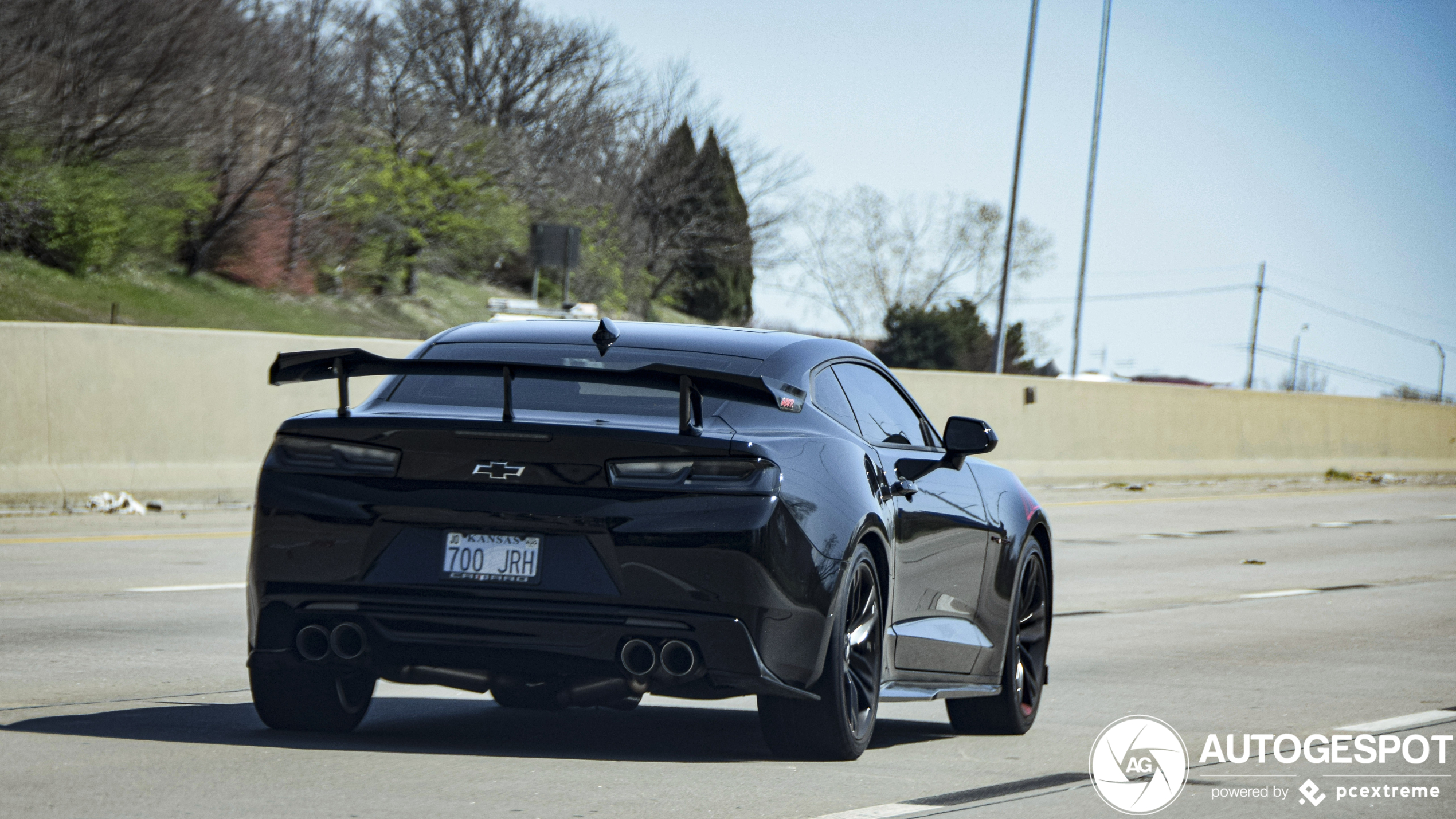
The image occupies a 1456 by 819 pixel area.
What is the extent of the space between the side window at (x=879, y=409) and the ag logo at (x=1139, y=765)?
1.37 meters

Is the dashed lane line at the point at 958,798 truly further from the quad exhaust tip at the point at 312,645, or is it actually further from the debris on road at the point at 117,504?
the debris on road at the point at 117,504

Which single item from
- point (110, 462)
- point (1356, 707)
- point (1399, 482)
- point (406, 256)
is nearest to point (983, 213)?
point (406, 256)

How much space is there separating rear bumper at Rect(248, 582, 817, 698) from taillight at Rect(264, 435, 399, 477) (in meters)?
0.36

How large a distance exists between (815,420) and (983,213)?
83.4 meters

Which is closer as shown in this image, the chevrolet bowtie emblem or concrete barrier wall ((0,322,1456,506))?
the chevrolet bowtie emblem

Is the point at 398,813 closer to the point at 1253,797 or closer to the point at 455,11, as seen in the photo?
the point at 1253,797

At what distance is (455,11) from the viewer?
55.8m

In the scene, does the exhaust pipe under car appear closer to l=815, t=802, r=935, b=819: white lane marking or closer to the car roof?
l=815, t=802, r=935, b=819: white lane marking

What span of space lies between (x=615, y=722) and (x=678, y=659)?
1720mm

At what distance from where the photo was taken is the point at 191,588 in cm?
1165

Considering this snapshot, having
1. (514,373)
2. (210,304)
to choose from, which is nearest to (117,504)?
(514,373)

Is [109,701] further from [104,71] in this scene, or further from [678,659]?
[104,71]

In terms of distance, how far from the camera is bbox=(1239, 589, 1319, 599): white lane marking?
1473 centimetres

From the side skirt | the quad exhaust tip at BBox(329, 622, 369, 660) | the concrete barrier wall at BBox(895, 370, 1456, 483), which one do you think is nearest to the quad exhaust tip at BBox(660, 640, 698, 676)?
the quad exhaust tip at BBox(329, 622, 369, 660)
